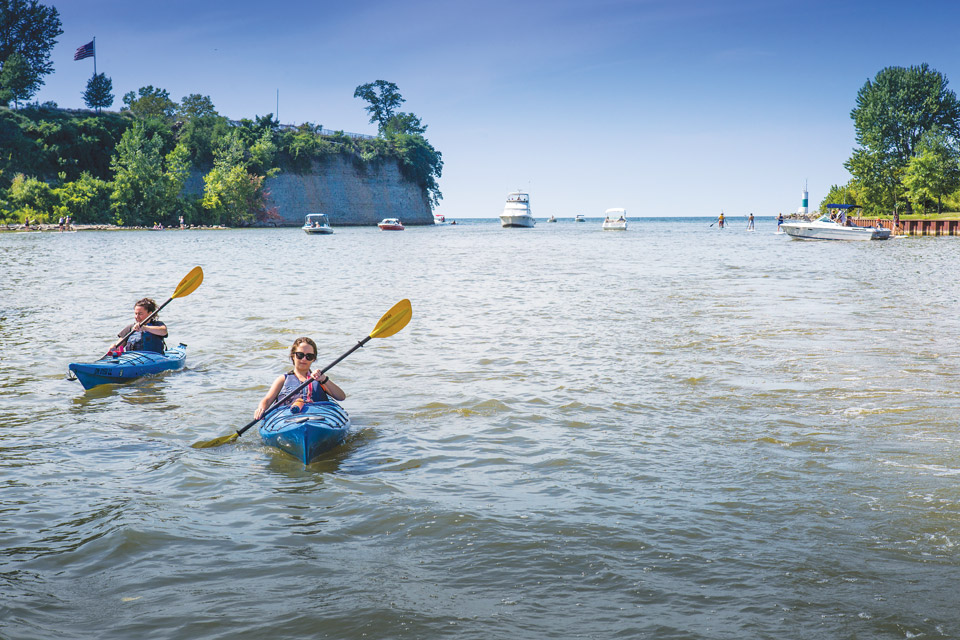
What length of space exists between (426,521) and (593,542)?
1.20m

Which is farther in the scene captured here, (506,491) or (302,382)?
(302,382)

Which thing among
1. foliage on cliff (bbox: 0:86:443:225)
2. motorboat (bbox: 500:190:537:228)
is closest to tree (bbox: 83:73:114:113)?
foliage on cliff (bbox: 0:86:443:225)

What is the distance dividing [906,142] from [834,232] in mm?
25306

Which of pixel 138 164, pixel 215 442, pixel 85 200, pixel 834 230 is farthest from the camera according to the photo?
pixel 138 164

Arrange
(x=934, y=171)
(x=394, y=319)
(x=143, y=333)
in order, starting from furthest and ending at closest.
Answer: (x=934, y=171) < (x=143, y=333) < (x=394, y=319)

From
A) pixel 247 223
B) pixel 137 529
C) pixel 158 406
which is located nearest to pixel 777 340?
pixel 158 406

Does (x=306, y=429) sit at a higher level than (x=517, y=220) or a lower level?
lower

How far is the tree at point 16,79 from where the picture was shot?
250ft

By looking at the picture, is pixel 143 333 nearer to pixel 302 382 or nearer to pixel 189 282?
pixel 189 282

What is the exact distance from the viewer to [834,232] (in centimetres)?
5181

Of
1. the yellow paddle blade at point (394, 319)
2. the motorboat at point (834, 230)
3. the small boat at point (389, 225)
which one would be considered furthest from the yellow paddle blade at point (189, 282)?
the small boat at point (389, 225)

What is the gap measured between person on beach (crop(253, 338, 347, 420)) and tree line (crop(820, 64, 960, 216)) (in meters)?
68.0

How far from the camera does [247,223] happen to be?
3327 inches

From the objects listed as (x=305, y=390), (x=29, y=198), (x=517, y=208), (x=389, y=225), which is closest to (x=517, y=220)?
(x=517, y=208)
